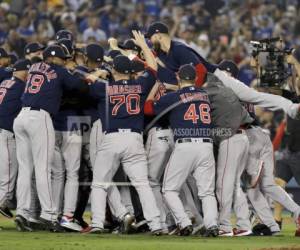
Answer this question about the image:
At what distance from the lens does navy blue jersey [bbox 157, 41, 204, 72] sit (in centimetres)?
1280

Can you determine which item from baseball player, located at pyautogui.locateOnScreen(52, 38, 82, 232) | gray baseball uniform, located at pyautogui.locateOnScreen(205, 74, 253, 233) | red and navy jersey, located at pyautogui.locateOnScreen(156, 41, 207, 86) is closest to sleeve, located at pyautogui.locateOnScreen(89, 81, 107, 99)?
baseball player, located at pyautogui.locateOnScreen(52, 38, 82, 232)

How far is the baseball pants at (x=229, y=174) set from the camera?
12555mm

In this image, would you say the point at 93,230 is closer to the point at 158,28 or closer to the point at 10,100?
the point at 10,100

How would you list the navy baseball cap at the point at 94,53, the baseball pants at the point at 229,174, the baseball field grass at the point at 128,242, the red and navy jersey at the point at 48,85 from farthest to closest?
1. the navy baseball cap at the point at 94,53
2. the baseball pants at the point at 229,174
3. the red and navy jersey at the point at 48,85
4. the baseball field grass at the point at 128,242

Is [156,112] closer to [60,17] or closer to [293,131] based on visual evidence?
[293,131]

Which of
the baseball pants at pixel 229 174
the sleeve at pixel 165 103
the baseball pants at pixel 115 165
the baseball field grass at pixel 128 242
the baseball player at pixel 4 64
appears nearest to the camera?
the baseball field grass at pixel 128 242

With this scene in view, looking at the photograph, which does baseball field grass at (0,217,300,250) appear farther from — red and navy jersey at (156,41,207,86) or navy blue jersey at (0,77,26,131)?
red and navy jersey at (156,41,207,86)

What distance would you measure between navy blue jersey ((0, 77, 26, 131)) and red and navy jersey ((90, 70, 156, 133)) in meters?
1.27

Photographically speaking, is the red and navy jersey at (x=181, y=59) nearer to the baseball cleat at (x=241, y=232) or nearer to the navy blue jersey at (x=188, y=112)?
the navy blue jersey at (x=188, y=112)

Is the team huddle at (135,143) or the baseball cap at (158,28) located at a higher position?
the baseball cap at (158,28)

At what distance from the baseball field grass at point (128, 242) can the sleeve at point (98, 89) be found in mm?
1719

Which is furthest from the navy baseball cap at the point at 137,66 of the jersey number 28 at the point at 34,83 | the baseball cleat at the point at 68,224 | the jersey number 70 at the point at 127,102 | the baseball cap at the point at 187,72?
the baseball cleat at the point at 68,224

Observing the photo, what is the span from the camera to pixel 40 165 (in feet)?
40.6

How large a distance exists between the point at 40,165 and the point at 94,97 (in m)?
1.08
